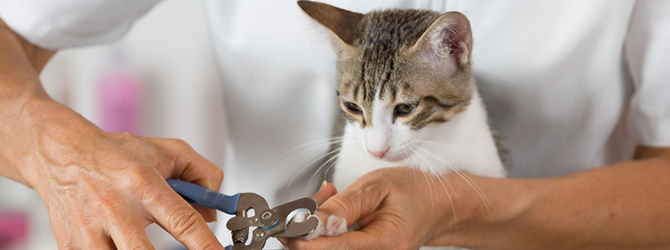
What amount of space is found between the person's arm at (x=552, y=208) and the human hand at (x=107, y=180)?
12.2 inches

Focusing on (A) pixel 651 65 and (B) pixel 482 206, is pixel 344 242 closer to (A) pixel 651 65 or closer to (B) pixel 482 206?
(B) pixel 482 206

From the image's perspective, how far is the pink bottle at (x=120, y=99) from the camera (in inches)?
54.5

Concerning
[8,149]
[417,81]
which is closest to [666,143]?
[417,81]

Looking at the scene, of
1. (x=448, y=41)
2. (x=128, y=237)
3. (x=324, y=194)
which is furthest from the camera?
(x=324, y=194)

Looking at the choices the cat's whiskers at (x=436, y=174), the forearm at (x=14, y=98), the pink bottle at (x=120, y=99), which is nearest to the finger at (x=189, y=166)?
the forearm at (x=14, y=98)

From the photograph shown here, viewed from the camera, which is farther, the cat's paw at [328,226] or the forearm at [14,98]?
the forearm at [14,98]

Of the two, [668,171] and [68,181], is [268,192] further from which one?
[668,171]

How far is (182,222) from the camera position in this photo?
1.87 ft

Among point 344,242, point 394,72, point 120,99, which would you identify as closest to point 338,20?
point 394,72

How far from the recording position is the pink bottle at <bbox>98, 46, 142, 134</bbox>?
138 centimetres

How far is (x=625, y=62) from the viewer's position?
97cm

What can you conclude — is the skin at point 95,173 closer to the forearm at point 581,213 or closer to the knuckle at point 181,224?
the knuckle at point 181,224

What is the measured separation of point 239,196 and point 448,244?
1.45ft

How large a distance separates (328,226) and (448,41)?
311 millimetres
